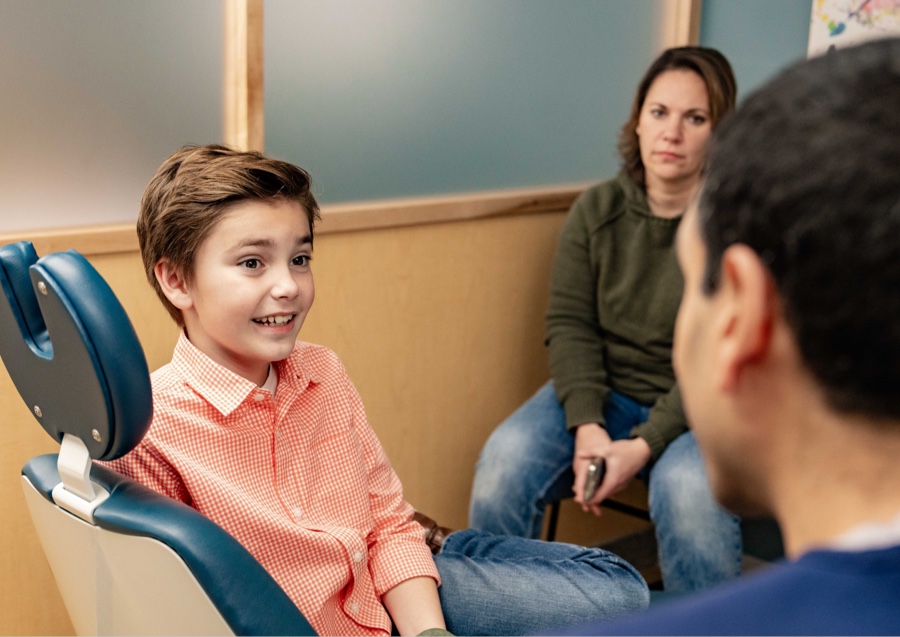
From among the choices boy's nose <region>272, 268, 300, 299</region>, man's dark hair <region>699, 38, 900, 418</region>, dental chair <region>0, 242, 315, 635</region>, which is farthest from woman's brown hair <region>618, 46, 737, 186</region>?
man's dark hair <region>699, 38, 900, 418</region>

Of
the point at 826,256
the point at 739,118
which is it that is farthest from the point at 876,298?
the point at 739,118

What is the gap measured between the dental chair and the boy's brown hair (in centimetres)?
25

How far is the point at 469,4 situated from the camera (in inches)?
88.3

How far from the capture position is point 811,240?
562 mm

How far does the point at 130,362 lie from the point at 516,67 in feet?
5.00

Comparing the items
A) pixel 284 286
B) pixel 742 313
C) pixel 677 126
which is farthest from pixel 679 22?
pixel 742 313

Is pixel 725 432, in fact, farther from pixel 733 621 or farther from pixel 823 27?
pixel 823 27

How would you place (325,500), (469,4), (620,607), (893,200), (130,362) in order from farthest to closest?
(469,4) < (620,607) < (325,500) < (130,362) < (893,200)

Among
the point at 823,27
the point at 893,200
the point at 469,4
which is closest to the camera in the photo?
the point at 893,200

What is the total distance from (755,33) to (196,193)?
6.26 feet

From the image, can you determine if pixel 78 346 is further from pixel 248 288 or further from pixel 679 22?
pixel 679 22

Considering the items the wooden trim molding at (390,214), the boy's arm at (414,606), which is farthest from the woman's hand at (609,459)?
the boy's arm at (414,606)

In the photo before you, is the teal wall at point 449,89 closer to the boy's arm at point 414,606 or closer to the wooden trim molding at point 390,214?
the wooden trim molding at point 390,214

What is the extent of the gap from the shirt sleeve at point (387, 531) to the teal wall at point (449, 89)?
702 millimetres
